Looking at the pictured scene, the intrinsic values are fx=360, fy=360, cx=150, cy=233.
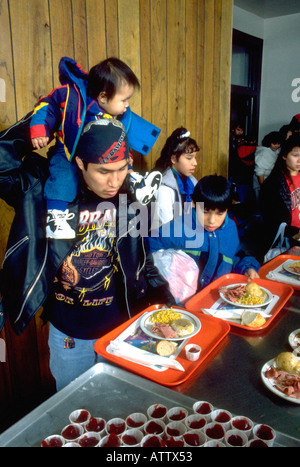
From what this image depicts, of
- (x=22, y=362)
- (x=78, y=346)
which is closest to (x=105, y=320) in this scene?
(x=78, y=346)

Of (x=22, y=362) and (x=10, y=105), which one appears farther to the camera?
(x=22, y=362)

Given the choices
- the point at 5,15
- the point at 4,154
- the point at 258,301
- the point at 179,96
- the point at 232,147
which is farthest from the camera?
the point at 232,147

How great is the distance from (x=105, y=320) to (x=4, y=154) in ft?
2.80

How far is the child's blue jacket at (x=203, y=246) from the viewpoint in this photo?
6.95 ft

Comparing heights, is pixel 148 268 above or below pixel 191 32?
below

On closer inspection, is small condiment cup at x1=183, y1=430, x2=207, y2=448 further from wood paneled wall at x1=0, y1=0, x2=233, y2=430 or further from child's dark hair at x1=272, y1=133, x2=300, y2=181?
child's dark hair at x1=272, y1=133, x2=300, y2=181

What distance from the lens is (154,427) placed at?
980mm

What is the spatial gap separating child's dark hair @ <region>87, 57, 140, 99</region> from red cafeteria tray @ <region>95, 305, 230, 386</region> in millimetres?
1163

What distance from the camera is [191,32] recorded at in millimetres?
3678

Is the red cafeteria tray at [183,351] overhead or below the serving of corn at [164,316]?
below

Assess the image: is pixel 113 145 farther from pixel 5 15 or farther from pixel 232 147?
pixel 232 147

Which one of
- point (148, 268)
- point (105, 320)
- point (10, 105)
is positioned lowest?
point (105, 320)

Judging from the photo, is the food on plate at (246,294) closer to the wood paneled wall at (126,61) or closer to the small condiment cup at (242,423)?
the small condiment cup at (242,423)

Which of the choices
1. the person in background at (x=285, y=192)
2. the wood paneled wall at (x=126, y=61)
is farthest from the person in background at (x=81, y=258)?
the person in background at (x=285, y=192)
